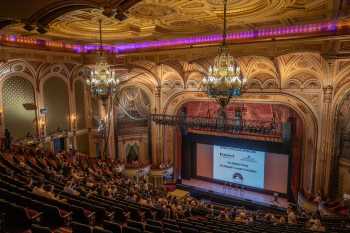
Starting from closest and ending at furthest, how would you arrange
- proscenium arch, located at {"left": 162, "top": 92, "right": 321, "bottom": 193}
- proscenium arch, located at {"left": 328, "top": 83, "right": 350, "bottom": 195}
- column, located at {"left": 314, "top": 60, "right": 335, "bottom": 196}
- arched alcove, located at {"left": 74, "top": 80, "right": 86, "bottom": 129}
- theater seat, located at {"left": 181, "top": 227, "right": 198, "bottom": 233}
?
theater seat, located at {"left": 181, "top": 227, "right": 198, "bottom": 233}
proscenium arch, located at {"left": 328, "top": 83, "right": 350, "bottom": 195}
column, located at {"left": 314, "top": 60, "right": 335, "bottom": 196}
proscenium arch, located at {"left": 162, "top": 92, "right": 321, "bottom": 193}
arched alcove, located at {"left": 74, "top": 80, "right": 86, "bottom": 129}

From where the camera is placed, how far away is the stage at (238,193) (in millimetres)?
15453

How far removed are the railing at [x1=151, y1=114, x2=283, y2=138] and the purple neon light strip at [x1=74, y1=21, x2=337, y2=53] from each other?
4.48 meters

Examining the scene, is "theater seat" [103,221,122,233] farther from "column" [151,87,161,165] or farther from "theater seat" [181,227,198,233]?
"column" [151,87,161,165]

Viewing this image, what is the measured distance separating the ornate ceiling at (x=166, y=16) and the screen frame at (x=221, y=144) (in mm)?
7465

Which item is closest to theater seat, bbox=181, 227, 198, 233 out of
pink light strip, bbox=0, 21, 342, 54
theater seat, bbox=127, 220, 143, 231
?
theater seat, bbox=127, 220, 143, 231

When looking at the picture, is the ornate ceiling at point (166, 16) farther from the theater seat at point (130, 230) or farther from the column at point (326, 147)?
the column at point (326, 147)

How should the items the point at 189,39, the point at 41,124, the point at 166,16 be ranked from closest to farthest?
the point at 166,16 < the point at 189,39 < the point at 41,124

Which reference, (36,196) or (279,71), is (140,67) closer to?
(279,71)

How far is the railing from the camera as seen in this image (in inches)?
571

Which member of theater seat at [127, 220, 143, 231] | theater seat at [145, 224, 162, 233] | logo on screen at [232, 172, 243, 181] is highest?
theater seat at [127, 220, 143, 231]

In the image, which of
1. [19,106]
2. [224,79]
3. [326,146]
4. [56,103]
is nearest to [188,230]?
[224,79]

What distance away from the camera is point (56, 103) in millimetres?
15070

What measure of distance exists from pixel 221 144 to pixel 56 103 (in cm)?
990

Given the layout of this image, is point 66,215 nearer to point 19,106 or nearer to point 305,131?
point 19,106
